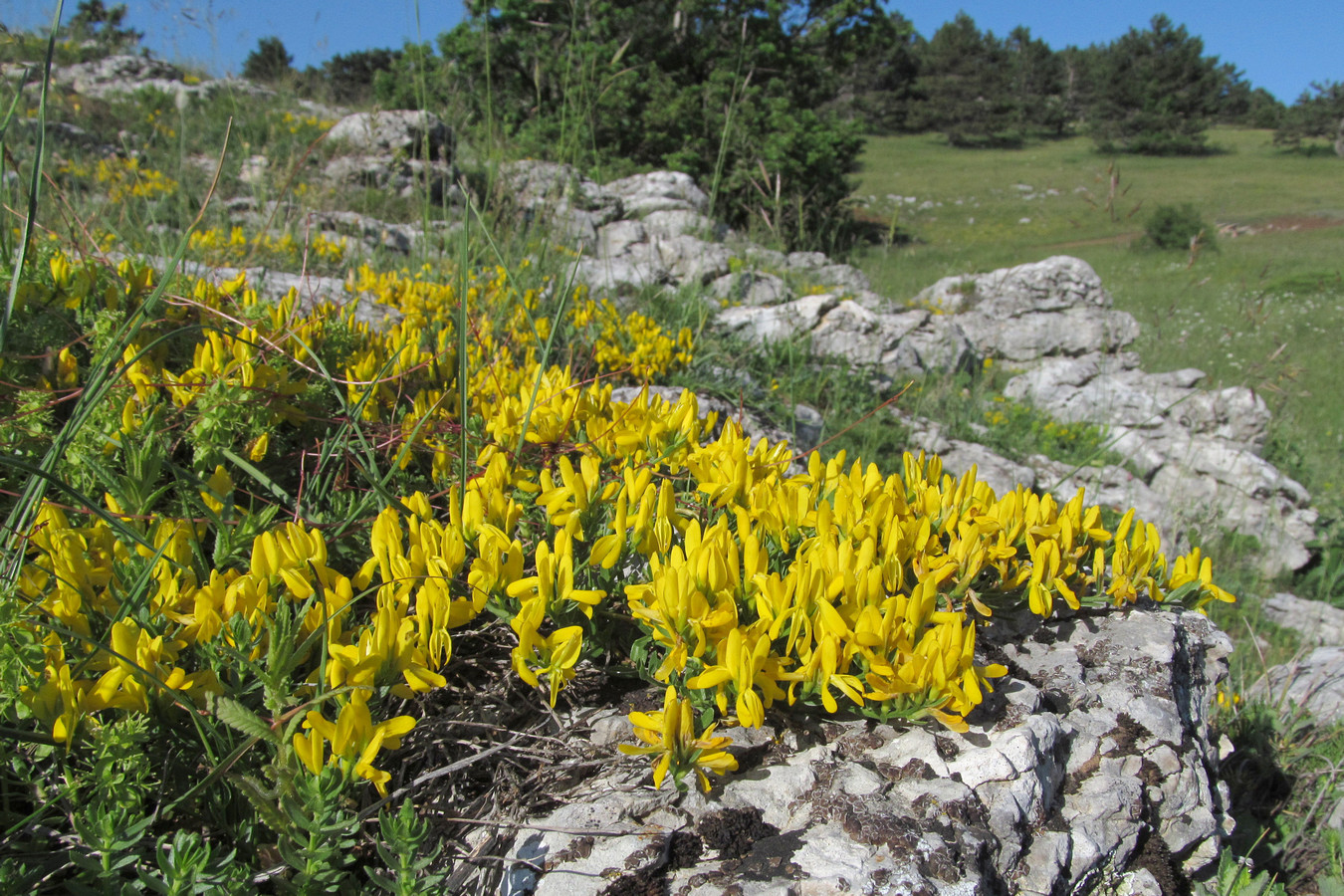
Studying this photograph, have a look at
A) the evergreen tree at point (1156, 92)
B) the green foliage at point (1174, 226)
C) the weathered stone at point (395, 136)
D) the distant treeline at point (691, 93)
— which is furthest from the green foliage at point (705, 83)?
the evergreen tree at point (1156, 92)

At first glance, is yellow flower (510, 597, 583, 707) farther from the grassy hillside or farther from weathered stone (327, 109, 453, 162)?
weathered stone (327, 109, 453, 162)

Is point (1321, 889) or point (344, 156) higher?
point (344, 156)

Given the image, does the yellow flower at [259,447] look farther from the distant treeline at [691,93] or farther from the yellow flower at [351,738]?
the distant treeline at [691,93]

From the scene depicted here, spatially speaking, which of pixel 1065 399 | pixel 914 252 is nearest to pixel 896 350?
pixel 1065 399

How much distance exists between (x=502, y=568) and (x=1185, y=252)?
25.9m

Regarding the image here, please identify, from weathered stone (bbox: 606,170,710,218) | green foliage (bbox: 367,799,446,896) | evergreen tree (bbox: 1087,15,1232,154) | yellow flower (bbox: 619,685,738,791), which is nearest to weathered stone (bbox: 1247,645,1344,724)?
yellow flower (bbox: 619,685,738,791)

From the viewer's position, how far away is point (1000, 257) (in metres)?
21.4

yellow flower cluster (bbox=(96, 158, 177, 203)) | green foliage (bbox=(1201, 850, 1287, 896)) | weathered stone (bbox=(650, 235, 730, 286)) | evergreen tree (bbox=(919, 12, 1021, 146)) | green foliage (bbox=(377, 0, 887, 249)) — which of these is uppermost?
evergreen tree (bbox=(919, 12, 1021, 146))

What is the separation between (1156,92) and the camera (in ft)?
130

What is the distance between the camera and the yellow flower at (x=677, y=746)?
121 cm

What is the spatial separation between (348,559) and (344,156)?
354 inches

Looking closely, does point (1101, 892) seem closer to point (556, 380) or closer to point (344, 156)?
point (556, 380)

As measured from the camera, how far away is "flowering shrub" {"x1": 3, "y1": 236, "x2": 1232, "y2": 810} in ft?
4.03

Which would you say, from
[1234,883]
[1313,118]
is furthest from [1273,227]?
[1234,883]
